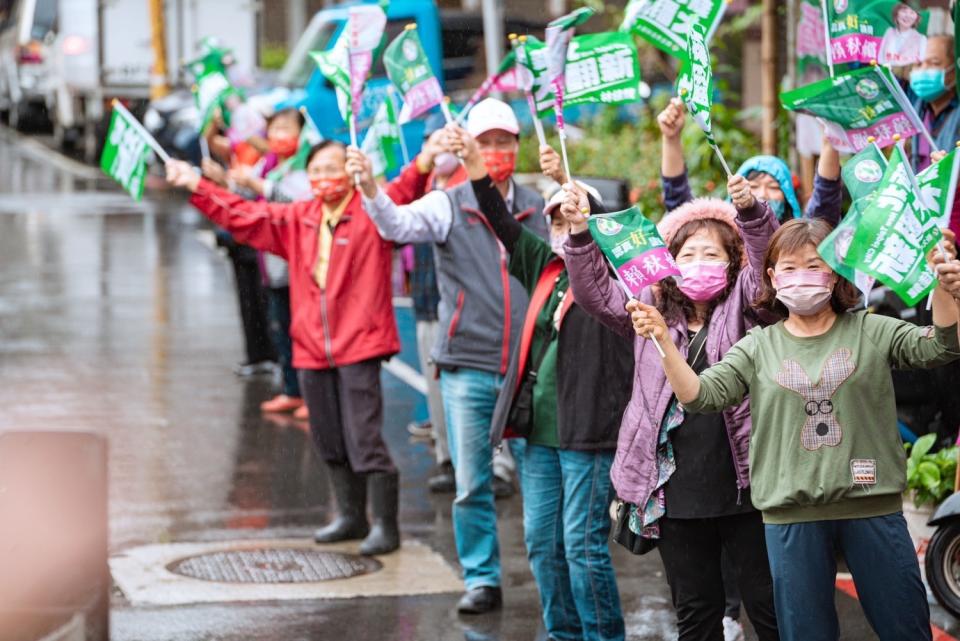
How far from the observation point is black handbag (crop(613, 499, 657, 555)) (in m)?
5.67

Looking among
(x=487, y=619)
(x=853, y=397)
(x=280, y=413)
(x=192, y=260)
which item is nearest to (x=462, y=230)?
(x=487, y=619)

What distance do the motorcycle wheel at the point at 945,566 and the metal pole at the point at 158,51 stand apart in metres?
23.7

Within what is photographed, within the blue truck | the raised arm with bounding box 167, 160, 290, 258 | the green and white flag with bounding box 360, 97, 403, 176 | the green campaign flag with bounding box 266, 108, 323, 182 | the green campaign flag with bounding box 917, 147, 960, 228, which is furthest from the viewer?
the blue truck

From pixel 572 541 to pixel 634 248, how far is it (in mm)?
1462

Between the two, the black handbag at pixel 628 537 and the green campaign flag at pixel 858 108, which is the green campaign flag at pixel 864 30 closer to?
the green campaign flag at pixel 858 108

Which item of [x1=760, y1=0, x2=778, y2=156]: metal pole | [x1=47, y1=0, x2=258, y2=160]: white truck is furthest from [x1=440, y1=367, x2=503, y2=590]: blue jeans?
[x1=47, y1=0, x2=258, y2=160]: white truck

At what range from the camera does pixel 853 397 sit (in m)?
5.05

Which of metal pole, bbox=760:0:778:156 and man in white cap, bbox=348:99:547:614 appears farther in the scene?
metal pole, bbox=760:0:778:156

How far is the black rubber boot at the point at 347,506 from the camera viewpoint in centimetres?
845

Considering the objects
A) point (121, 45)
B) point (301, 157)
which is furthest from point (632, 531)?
point (121, 45)

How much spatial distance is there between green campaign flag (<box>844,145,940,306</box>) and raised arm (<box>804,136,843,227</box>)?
1.57 m

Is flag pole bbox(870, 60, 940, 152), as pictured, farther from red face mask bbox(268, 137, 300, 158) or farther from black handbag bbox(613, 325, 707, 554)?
red face mask bbox(268, 137, 300, 158)

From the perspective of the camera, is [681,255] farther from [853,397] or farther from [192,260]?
[192,260]

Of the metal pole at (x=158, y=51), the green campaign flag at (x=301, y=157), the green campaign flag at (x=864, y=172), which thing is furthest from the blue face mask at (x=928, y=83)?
the metal pole at (x=158, y=51)
